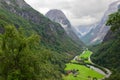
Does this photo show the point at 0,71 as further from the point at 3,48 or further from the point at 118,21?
the point at 118,21

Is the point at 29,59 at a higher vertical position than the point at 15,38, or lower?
lower

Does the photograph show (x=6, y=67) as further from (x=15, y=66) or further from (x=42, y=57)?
(x=42, y=57)

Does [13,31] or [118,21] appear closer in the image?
[118,21]

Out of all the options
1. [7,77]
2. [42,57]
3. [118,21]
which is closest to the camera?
[118,21]

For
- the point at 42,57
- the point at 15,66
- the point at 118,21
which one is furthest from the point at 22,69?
the point at 118,21

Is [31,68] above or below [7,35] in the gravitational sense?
below

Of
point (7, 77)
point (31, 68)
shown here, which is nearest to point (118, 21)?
point (31, 68)

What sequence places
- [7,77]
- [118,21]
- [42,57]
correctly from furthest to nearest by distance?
1. [42,57]
2. [7,77]
3. [118,21]

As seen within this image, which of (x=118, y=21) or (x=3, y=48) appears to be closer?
(x=118, y=21)

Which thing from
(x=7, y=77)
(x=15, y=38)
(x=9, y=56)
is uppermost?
(x=15, y=38)
